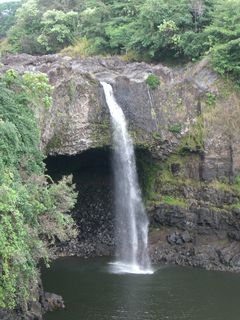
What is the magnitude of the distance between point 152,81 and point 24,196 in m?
14.0

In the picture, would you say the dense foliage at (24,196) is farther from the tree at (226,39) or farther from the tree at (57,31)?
the tree at (57,31)

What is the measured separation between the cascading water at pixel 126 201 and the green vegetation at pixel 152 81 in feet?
7.07

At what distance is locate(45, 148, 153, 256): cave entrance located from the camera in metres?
29.5

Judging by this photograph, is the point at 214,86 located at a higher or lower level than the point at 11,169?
higher

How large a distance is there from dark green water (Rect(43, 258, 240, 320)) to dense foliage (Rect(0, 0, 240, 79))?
1149cm

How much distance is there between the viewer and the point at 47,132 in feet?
84.3

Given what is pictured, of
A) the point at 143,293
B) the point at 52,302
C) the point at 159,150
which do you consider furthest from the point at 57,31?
the point at 52,302

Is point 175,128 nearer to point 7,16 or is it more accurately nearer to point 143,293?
point 143,293

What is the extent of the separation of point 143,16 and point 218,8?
15.6 ft

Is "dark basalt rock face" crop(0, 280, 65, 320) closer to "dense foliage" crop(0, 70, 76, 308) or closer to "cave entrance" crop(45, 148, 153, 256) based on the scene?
"dense foliage" crop(0, 70, 76, 308)

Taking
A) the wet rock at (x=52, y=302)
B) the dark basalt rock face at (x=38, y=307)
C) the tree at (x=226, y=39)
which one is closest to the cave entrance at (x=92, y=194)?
the tree at (x=226, y=39)

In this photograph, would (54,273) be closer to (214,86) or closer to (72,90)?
(72,90)

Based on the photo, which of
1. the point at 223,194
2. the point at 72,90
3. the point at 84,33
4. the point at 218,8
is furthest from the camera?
the point at 84,33

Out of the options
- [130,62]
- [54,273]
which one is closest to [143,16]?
[130,62]
